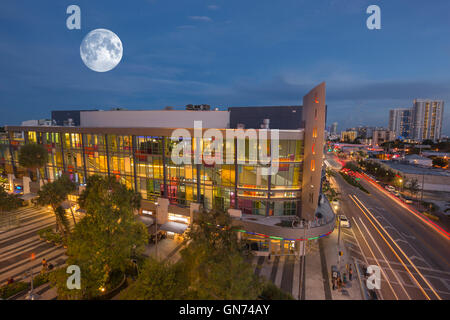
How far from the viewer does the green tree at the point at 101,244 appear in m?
19.4

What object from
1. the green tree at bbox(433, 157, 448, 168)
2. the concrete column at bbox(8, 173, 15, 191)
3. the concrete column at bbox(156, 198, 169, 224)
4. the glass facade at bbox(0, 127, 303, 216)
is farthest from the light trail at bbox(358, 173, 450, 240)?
the concrete column at bbox(8, 173, 15, 191)

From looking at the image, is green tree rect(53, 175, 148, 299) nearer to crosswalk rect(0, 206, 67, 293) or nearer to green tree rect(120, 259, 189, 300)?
green tree rect(120, 259, 189, 300)

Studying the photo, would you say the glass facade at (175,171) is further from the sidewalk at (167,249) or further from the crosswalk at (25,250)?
the crosswalk at (25,250)

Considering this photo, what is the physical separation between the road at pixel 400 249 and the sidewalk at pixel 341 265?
67.2 inches

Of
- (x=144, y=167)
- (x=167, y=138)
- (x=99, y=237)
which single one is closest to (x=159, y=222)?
(x=144, y=167)

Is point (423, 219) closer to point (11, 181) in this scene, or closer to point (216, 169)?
point (216, 169)

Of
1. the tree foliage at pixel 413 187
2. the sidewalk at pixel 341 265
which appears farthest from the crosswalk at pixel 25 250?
the tree foliage at pixel 413 187

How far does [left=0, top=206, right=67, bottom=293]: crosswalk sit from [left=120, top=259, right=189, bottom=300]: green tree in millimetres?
12780

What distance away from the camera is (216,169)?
33844mm

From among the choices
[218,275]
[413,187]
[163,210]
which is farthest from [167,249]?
→ [413,187]

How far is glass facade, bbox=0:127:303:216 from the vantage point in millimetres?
32219
